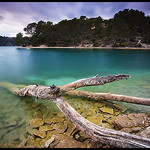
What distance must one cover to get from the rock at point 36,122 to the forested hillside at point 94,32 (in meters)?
47.5

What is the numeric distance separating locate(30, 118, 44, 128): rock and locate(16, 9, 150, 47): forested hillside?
4755cm

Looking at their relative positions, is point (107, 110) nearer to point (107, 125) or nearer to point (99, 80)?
point (107, 125)

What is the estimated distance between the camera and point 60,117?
334 cm

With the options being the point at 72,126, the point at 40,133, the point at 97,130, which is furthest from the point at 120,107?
the point at 40,133

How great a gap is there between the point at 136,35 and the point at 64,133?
57.9m

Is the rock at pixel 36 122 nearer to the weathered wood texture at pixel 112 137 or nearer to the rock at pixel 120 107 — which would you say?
the weathered wood texture at pixel 112 137

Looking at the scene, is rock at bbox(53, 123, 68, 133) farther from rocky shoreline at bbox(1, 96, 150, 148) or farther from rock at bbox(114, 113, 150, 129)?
rock at bbox(114, 113, 150, 129)

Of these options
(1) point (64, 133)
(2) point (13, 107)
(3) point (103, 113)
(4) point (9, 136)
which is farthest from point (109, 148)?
(2) point (13, 107)

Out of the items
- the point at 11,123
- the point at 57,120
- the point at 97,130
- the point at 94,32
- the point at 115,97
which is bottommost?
the point at 11,123

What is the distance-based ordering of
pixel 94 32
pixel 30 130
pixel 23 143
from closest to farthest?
pixel 23 143 → pixel 30 130 → pixel 94 32

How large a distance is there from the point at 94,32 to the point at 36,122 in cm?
5804

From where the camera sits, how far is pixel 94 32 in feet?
176

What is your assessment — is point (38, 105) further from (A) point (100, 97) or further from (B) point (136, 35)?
(B) point (136, 35)

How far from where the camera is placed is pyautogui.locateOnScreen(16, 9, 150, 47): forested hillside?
44.5m
